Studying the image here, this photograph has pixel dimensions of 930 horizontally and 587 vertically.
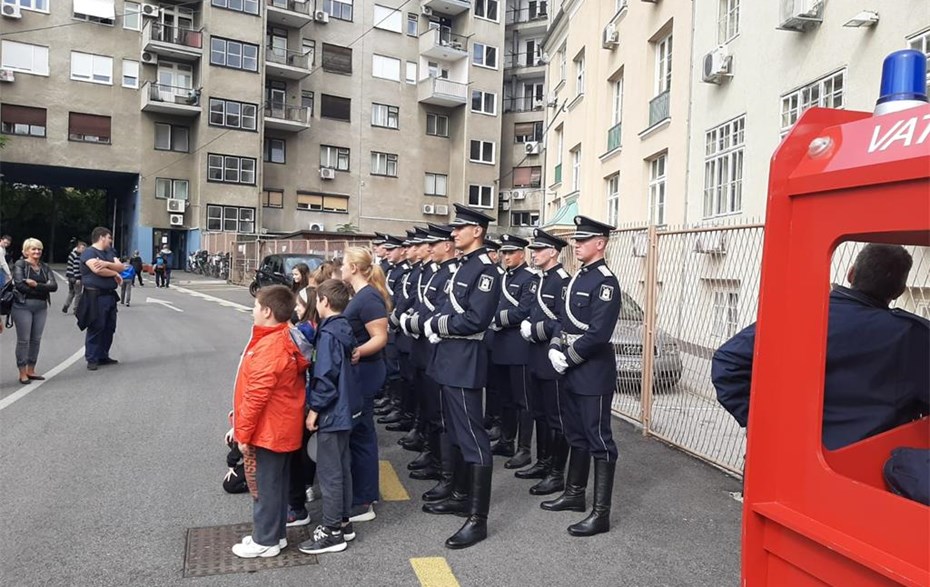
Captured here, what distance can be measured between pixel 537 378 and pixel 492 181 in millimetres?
41356

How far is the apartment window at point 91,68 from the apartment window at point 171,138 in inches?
127

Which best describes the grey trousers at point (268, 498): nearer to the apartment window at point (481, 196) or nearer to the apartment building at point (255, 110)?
the apartment building at point (255, 110)

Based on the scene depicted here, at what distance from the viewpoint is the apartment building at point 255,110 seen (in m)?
35.7

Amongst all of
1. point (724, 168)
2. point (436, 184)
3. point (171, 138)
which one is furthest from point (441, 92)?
point (724, 168)

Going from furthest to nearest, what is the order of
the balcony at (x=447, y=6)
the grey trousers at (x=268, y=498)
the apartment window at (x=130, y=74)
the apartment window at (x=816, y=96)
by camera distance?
the balcony at (x=447, y=6), the apartment window at (x=130, y=74), the apartment window at (x=816, y=96), the grey trousers at (x=268, y=498)

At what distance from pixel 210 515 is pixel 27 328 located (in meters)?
5.58

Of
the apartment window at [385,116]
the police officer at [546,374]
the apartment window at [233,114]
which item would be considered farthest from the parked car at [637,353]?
the apartment window at [385,116]

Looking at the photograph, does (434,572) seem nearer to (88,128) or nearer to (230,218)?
(230,218)

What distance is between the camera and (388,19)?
42.9m

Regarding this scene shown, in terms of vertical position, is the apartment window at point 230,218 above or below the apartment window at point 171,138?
below

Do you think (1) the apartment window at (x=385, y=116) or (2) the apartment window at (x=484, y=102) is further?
(2) the apartment window at (x=484, y=102)

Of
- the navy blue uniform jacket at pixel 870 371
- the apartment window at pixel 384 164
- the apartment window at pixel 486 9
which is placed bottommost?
the navy blue uniform jacket at pixel 870 371

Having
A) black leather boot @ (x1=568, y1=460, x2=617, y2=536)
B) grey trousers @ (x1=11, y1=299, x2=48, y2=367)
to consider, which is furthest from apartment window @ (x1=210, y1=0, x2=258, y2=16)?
black leather boot @ (x1=568, y1=460, x2=617, y2=536)

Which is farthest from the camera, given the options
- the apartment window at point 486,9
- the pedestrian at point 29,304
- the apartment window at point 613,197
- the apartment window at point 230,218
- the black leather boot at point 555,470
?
the apartment window at point 486,9
